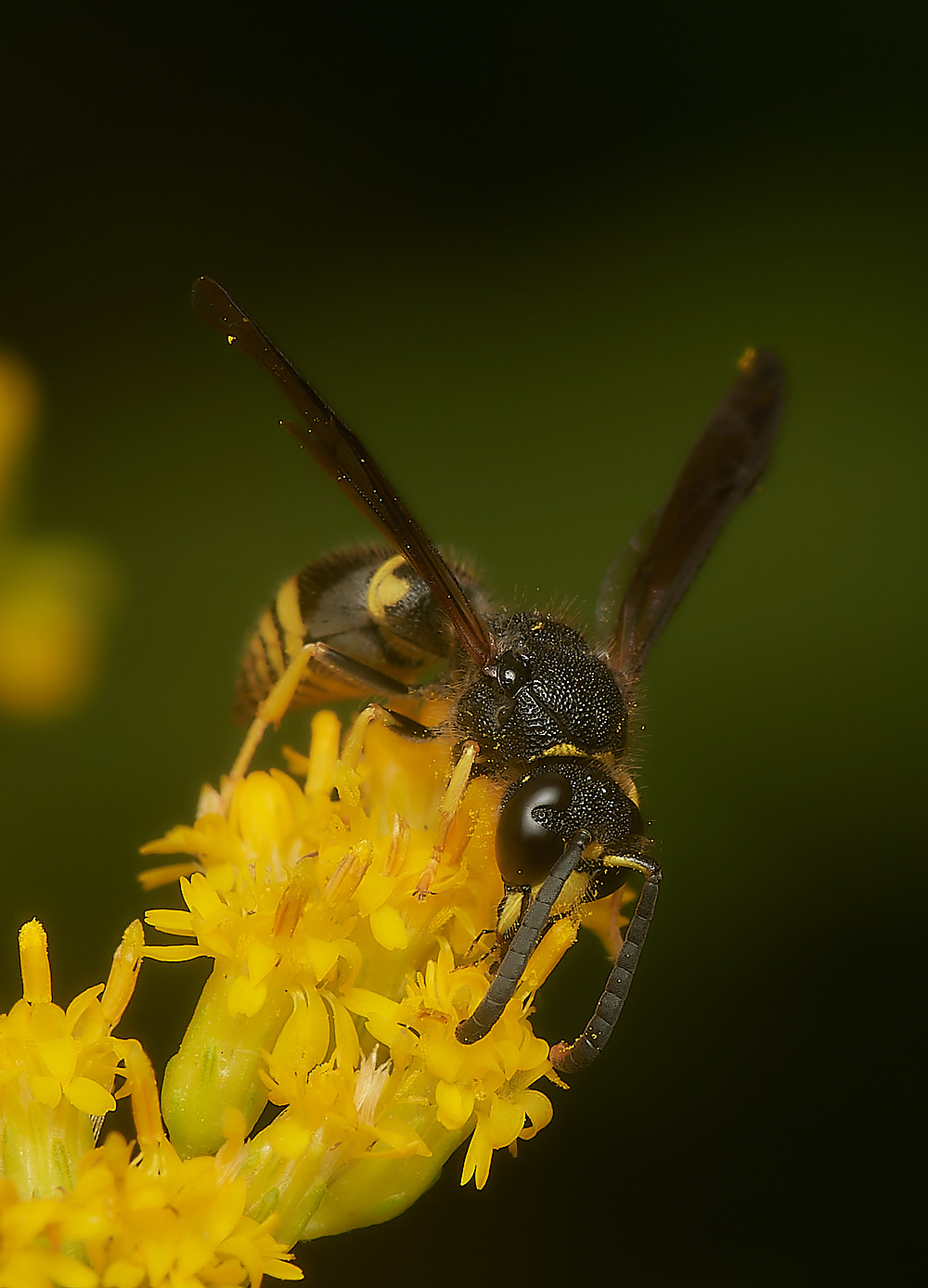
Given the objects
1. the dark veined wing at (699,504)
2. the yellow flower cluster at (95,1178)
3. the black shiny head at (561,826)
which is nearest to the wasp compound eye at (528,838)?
the black shiny head at (561,826)

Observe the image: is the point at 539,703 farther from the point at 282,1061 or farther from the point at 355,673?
the point at 282,1061

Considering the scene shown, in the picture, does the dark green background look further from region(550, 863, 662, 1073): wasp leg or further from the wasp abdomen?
region(550, 863, 662, 1073): wasp leg

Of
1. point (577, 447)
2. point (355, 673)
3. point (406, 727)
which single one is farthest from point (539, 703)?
point (577, 447)

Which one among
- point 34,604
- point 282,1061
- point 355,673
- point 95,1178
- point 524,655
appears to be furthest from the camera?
point 34,604

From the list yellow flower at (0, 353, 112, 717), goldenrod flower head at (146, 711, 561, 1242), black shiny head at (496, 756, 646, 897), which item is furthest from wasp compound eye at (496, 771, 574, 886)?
yellow flower at (0, 353, 112, 717)

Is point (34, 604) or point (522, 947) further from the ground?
point (34, 604)

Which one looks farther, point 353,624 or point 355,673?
point 353,624

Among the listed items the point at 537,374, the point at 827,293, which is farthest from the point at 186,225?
the point at 827,293
